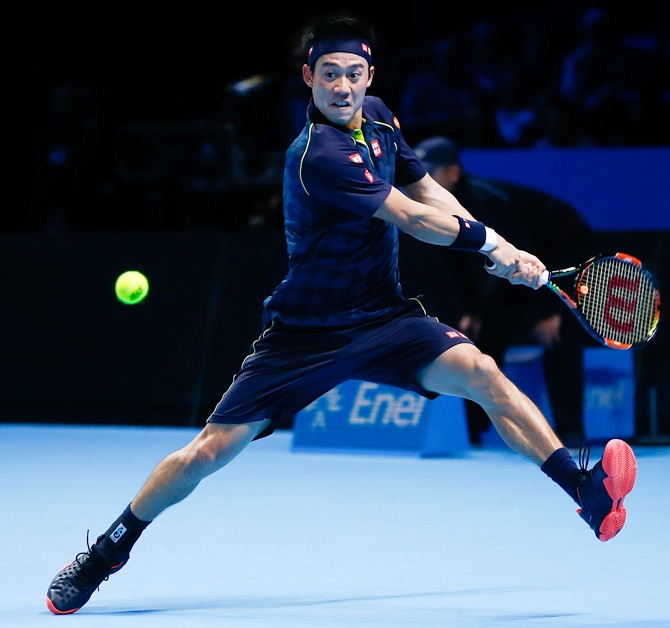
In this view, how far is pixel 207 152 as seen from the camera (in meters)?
11.5

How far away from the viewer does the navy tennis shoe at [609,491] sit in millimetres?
4340

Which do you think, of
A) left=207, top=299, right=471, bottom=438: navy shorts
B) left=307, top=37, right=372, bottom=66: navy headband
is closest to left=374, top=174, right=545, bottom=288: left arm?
left=207, top=299, right=471, bottom=438: navy shorts

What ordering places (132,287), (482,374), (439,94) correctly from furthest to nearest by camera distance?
(439,94)
(132,287)
(482,374)

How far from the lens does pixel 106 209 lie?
40.8 ft

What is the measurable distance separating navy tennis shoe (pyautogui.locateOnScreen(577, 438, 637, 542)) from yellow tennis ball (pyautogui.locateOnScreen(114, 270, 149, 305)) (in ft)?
19.4

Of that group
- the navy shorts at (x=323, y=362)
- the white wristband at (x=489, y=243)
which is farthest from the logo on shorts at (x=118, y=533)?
the white wristband at (x=489, y=243)

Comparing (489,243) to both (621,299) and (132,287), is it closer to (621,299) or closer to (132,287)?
(621,299)

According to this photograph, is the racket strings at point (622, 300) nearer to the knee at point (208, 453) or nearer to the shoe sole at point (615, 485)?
the shoe sole at point (615, 485)

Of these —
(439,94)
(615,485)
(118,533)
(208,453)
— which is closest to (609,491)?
(615,485)

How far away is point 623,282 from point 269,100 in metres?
7.49

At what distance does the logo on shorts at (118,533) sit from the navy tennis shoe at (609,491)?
4.86ft

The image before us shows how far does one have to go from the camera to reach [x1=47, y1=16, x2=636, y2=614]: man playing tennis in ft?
14.9

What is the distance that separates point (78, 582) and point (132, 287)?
542 cm

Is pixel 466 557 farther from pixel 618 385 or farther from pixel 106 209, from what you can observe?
pixel 106 209
